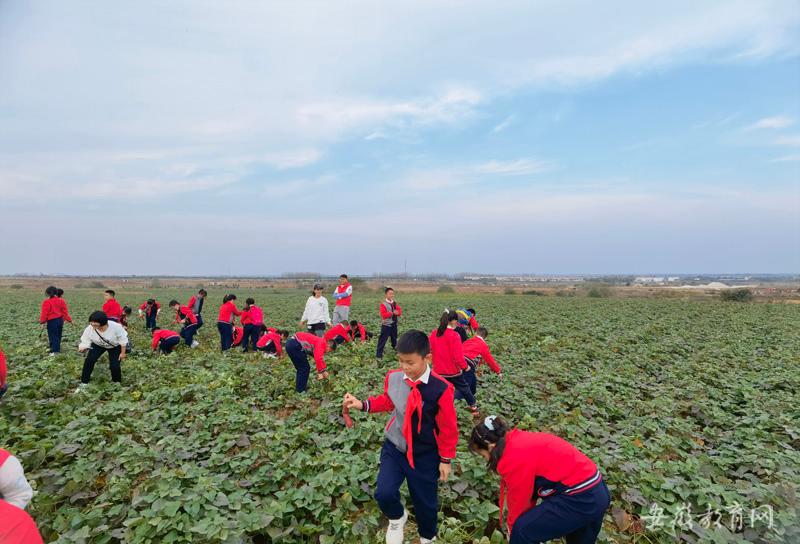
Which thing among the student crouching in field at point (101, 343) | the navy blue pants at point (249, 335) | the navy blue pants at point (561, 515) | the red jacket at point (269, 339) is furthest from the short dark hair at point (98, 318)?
the navy blue pants at point (561, 515)

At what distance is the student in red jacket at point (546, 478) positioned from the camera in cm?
291

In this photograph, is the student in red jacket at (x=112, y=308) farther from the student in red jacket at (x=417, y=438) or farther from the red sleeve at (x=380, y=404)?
the student in red jacket at (x=417, y=438)

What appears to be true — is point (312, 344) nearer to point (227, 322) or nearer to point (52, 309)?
point (227, 322)

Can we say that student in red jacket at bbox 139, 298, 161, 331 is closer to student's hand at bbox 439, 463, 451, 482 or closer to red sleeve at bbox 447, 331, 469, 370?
red sleeve at bbox 447, 331, 469, 370

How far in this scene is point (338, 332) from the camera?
11203mm

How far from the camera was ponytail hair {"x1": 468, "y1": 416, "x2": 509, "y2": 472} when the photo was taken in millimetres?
2930

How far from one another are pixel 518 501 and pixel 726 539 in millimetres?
2257

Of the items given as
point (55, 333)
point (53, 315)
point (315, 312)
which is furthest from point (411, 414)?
point (55, 333)

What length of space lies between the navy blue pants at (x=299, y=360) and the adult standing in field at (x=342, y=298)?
12.5 ft

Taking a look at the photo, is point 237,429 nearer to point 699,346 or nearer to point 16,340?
point 16,340

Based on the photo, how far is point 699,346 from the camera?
49.0 feet

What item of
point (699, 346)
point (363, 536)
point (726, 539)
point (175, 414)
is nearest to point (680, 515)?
point (726, 539)

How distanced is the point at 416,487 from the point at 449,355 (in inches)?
137

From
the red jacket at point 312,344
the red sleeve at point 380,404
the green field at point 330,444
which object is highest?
the red sleeve at point 380,404
